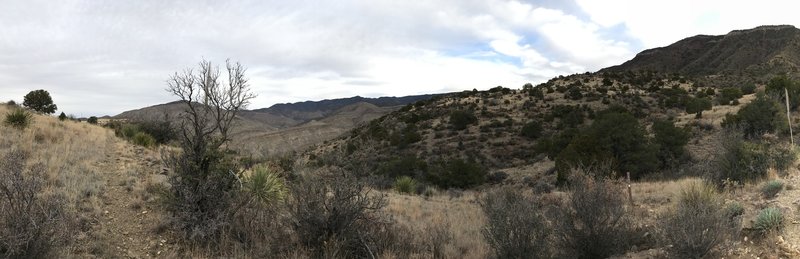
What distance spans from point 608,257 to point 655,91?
4701 cm

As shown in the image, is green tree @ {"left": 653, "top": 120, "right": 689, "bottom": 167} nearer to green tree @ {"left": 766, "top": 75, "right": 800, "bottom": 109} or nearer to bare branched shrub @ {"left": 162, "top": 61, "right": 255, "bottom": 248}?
green tree @ {"left": 766, "top": 75, "right": 800, "bottom": 109}

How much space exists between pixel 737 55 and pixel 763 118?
67.7m

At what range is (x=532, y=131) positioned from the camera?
38250mm

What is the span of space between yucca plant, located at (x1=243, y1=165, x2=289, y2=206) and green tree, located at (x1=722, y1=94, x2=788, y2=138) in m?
26.7

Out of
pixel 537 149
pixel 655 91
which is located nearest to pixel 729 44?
pixel 655 91

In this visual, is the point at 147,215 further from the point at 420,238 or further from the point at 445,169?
the point at 445,169

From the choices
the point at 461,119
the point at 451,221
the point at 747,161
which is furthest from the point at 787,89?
the point at 451,221

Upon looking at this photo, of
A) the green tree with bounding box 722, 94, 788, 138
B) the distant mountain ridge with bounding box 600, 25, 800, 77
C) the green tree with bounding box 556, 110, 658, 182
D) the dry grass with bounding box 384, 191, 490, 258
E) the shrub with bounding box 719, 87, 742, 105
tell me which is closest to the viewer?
the dry grass with bounding box 384, 191, 490, 258

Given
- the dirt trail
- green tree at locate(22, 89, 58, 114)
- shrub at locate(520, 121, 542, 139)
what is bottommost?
shrub at locate(520, 121, 542, 139)

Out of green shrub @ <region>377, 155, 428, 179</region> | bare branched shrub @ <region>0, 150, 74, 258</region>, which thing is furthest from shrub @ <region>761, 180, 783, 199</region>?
green shrub @ <region>377, 155, 428, 179</region>

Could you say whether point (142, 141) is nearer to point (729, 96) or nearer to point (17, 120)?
point (17, 120)

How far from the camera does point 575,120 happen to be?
130 feet

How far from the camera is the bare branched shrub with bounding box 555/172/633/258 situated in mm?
7949

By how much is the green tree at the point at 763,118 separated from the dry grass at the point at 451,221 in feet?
63.6
